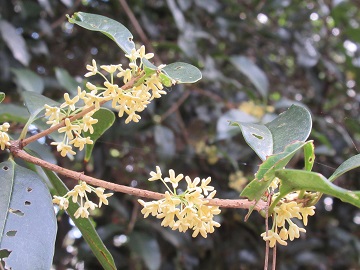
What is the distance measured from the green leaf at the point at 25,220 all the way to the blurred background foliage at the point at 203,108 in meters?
0.88

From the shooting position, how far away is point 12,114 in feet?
→ 3.86

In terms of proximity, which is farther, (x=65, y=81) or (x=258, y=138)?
(x=65, y=81)

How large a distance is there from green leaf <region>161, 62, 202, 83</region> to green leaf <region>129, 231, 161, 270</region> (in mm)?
1127

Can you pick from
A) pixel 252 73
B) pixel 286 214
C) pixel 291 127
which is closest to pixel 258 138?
pixel 291 127

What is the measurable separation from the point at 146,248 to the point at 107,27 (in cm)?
114

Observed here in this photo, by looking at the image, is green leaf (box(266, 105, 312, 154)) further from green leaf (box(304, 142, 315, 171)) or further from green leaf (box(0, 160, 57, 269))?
green leaf (box(0, 160, 57, 269))

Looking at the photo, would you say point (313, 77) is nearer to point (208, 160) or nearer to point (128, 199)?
point (208, 160)

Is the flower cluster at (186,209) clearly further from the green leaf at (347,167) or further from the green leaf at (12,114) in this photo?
the green leaf at (12,114)

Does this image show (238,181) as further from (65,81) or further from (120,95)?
(120,95)

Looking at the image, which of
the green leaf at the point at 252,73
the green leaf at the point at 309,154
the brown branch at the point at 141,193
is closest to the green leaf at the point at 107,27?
the brown branch at the point at 141,193

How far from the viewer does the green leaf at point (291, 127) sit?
31.1 inches

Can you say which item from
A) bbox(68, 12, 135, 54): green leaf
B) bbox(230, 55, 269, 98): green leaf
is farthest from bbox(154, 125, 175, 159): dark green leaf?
bbox(68, 12, 135, 54): green leaf

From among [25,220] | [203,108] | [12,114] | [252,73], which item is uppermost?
[25,220]

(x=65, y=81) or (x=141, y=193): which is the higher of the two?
(x=141, y=193)
